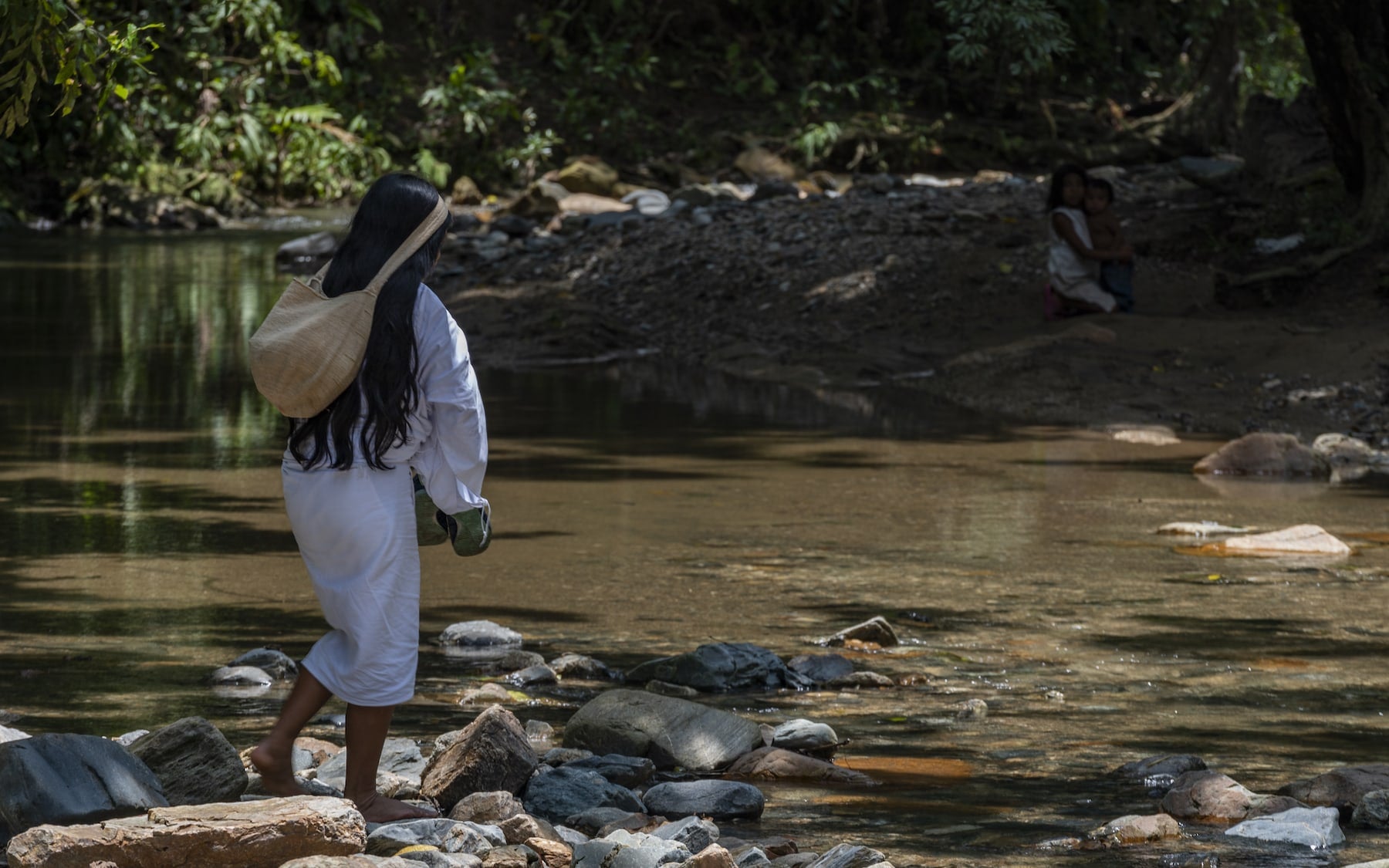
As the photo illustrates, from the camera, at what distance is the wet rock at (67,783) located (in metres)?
3.54

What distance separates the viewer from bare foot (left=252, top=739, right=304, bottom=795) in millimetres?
3842

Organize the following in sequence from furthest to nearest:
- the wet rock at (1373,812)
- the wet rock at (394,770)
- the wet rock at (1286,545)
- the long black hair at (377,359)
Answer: the wet rock at (1286,545) < the wet rock at (394,770) < the wet rock at (1373,812) < the long black hair at (377,359)

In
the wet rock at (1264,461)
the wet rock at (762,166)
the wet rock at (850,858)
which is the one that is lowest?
the wet rock at (850,858)

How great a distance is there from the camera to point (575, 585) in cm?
655

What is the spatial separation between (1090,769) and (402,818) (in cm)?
176

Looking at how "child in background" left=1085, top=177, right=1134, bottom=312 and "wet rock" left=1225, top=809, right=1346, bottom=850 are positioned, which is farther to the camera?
"child in background" left=1085, top=177, right=1134, bottom=312

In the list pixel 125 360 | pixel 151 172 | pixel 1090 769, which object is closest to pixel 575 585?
pixel 1090 769

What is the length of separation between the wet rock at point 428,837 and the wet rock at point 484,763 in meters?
0.42

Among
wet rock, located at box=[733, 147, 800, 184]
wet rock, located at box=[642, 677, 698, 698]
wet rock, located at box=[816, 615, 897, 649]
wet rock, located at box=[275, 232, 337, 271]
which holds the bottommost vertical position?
wet rock, located at box=[642, 677, 698, 698]

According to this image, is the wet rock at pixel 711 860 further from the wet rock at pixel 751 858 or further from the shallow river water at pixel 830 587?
the shallow river water at pixel 830 587

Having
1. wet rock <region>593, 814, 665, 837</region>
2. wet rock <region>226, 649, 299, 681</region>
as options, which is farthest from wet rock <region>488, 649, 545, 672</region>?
wet rock <region>593, 814, 665, 837</region>

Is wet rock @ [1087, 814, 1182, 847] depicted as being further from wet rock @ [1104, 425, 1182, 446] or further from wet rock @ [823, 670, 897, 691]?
wet rock @ [1104, 425, 1182, 446]

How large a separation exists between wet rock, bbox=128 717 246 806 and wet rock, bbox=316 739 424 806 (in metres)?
0.26

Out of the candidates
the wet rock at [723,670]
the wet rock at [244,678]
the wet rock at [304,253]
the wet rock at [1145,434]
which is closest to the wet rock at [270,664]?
the wet rock at [244,678]
